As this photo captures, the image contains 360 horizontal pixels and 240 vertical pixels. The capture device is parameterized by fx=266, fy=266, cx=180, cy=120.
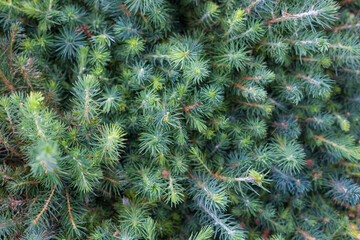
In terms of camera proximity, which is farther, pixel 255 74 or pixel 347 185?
pixel 347 185

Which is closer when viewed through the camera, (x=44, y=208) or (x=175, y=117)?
(x=44, y=208)

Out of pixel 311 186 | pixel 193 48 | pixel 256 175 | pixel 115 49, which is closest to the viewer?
pixel 256 175

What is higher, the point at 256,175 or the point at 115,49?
the point at 115,49

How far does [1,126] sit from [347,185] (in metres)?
1.69

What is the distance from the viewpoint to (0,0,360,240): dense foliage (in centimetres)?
110

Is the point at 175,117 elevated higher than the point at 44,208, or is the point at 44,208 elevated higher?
the point at 175,117

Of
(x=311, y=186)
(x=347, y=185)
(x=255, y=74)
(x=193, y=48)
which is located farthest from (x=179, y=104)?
(x=347, y=185)

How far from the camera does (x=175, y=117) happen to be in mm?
1146

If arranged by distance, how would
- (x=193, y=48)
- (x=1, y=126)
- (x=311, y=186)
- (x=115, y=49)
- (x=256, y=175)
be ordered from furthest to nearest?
(x=311, y=186), (x=115, y=49), (x=193, y=48), (x=1, y=126), (x=256, y=175)

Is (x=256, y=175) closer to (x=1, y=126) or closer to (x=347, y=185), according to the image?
(x=347, y=185)

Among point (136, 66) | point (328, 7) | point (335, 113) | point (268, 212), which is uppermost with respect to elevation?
point (328, 7)

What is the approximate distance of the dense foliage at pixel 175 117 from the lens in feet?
3.60

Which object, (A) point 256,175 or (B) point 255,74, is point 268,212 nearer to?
(A) point 256,175

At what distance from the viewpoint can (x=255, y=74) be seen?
1258 millimetres
